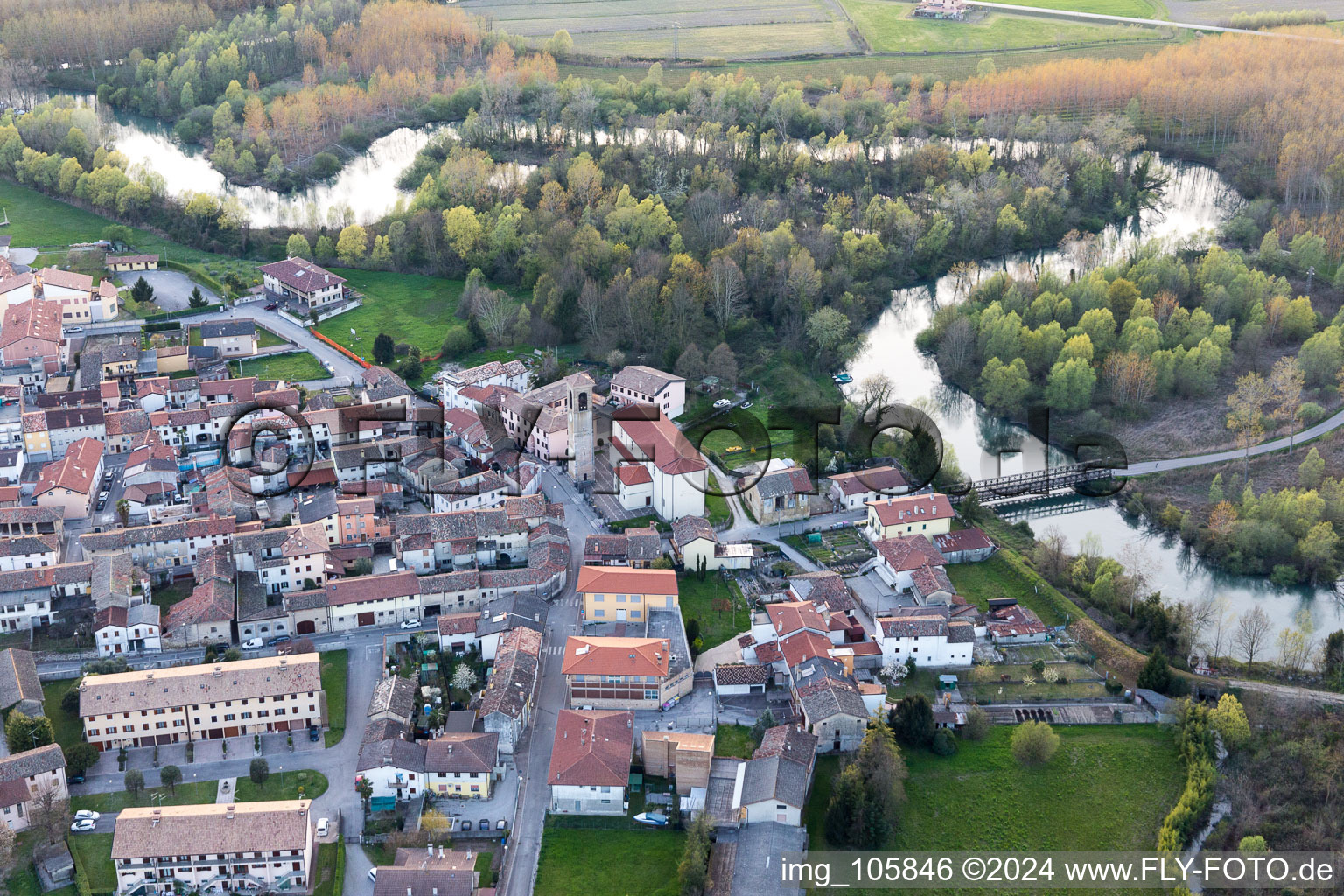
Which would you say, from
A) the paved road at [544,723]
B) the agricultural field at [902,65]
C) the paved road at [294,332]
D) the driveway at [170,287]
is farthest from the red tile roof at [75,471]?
the agricultural field at [902,65]

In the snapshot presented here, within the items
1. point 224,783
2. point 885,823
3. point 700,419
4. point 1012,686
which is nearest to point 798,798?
point 885,823

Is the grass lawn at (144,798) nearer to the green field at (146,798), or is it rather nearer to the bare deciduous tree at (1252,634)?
the green field at (146,798)

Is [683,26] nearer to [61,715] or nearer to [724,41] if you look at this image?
[724,41]

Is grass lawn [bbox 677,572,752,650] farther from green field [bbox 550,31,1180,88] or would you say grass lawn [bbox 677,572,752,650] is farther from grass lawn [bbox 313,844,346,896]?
green field [bbox 550,31,1180,88]

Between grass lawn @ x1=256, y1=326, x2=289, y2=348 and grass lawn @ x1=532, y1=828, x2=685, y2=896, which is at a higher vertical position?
grass lawn @ x1=256, y1=326, x2=289, y2=348

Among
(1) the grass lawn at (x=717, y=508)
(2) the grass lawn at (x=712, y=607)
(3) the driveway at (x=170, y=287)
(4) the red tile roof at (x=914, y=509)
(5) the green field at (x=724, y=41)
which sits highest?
(5) the green field at (x=724, y=41)

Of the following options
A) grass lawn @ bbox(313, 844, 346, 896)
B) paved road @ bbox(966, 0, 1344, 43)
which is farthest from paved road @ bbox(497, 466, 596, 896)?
paved road @ bbox(966, 0, 1344, 43)

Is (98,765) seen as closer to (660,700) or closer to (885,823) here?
(660,700)
